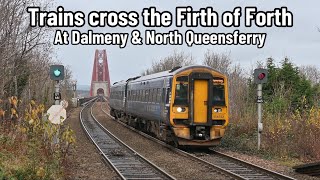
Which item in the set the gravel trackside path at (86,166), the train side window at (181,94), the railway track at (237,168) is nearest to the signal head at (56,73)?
the gravel trackside path at (86,166)

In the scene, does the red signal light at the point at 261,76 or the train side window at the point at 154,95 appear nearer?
the red signal light at the point at 261,76

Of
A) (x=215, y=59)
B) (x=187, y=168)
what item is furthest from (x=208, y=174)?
(x=215, y=59)

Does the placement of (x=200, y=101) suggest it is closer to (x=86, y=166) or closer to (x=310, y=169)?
(x=86, y=166)

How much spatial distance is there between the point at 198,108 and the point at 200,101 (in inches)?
10.2

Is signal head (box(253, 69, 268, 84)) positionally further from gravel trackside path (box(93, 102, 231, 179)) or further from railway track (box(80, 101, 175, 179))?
railway track (box(80, 101, 175, 179))

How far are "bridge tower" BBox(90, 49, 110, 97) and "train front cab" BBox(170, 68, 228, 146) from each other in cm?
A: 15022

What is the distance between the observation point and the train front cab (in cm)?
1574

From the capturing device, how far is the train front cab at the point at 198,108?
51.6ft

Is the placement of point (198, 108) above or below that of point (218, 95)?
below

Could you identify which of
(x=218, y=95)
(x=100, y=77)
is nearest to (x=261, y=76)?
(x=218, y=95)

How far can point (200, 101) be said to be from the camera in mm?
15938

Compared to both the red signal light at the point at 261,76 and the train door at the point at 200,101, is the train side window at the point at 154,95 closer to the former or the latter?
the train door at the point at 200,101

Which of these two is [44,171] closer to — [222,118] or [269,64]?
[222,118]

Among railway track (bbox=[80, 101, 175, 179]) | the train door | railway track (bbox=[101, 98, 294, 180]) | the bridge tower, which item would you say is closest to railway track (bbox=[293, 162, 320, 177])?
railway track (bbox=[101, 98, 294, 180])
